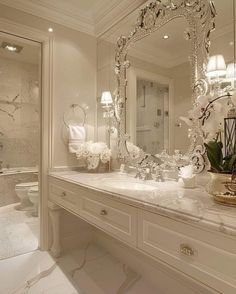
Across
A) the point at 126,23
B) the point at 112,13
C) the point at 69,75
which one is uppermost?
the point at 112,13

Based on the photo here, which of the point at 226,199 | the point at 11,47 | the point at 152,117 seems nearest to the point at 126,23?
the point at 152,117

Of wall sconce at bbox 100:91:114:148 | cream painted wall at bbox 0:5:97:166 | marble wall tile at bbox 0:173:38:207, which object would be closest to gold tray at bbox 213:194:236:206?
wall sconce at bbox 100:91:114:148

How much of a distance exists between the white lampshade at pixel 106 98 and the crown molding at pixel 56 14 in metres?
0.74

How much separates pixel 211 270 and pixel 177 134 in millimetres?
1056

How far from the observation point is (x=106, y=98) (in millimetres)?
2365

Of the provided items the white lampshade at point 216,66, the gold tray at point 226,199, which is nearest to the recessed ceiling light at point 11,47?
the white lampshade at point 216,66

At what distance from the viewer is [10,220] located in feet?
10.2

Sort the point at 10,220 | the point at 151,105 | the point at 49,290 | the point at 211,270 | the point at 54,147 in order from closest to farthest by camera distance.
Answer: the point at 211,270
the point at 49,290
the point at 151,105
the point at 54,147
the point at 10,220

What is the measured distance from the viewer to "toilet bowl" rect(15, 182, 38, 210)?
3.50 metres

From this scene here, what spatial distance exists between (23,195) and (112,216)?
2.67 m

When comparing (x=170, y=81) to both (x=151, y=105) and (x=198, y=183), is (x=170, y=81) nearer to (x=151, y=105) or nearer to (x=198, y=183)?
(x=151, y=105)

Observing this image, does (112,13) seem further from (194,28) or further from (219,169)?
(219,169)

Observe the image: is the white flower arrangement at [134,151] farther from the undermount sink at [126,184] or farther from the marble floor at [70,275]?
the marble floor at [70,275]

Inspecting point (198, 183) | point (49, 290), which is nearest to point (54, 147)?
point (49, 290)
